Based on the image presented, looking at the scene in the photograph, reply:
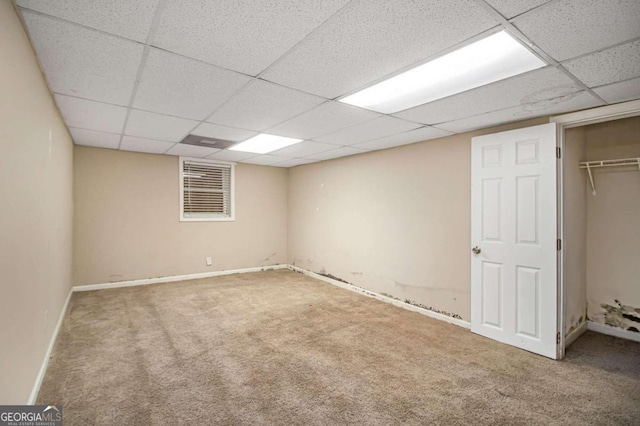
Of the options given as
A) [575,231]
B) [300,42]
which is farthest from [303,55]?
[575,231]

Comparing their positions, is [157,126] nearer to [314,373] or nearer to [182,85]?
[182,85]

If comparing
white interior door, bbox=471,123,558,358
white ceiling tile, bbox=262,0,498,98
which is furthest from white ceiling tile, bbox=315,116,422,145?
white ceiling tile, bbox=262,0,498,98

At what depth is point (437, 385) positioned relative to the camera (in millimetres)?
2320

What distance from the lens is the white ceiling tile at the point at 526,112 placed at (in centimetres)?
250

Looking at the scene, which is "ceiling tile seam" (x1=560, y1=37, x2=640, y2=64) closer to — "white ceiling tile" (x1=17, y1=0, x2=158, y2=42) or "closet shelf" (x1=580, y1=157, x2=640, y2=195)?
"closet shelf" (x1=580, y1=157, x2=640, y2=195)

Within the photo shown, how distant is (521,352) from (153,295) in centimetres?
484

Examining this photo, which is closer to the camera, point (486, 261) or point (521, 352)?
point (521, 352)

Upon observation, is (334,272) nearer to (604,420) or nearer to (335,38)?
(604,420)

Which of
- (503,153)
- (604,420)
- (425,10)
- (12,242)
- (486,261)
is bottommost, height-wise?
(604,420)

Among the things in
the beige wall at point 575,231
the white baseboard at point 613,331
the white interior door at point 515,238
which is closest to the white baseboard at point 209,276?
the white interior door at point 515,238

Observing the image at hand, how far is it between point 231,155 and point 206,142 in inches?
40.7

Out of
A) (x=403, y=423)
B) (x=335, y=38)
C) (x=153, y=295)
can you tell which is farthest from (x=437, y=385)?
(x=153, y=295)

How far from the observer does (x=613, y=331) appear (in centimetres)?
332

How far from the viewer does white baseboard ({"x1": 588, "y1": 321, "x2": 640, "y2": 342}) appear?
125 inches
